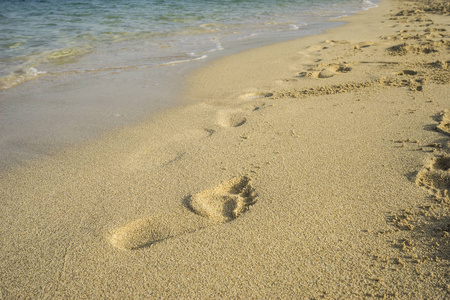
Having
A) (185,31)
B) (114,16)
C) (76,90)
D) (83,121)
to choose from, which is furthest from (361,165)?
(114,16)

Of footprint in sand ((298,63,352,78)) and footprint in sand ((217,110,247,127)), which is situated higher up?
footprint in sand ((298,63,352,78))

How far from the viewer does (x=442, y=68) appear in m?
3.48

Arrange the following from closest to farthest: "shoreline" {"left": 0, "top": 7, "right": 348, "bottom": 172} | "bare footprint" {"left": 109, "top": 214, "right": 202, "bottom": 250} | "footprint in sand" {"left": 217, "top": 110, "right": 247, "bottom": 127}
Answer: "bare footprint" {"left": 109, "top": 214, "right": 202, "bottom": 250} → "shoreline" {"left": 0, "top": 7, "right": 348, "bottom": 172} → "footprint in sand" {"left": 217, "top": 110, "right": 247, "bottom": 127}

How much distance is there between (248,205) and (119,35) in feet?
20.0

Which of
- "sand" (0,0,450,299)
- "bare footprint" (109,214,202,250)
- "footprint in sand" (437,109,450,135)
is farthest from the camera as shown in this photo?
"footprint in sand" (437,109,450,135)

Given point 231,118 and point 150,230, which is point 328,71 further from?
point 150,230

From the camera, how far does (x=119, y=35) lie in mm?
6777

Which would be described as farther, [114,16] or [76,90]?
[114,16]

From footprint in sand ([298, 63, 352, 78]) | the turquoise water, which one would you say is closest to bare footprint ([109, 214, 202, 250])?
footprint in sand ([298, 63, 352, 78])

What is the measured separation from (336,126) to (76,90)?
8.77ft

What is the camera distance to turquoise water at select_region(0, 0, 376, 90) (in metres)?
4.75

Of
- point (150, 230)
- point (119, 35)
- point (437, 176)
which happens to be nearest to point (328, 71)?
point (437, 176)

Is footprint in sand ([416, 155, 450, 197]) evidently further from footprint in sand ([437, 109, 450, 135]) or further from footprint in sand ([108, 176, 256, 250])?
footprint in sand ([108, 176, 256, 250])

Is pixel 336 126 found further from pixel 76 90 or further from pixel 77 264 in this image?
pixel 76 90
